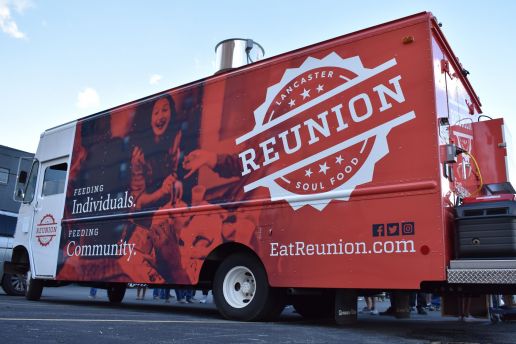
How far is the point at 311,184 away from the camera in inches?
228

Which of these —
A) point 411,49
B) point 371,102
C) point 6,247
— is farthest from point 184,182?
point 6,247

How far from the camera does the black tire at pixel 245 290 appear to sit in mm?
5977

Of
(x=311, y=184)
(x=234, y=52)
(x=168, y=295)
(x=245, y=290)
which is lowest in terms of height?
(x=168, y=295)

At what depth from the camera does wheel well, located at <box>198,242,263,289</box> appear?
20.9 ft

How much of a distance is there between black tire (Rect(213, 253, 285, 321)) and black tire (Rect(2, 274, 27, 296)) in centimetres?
662

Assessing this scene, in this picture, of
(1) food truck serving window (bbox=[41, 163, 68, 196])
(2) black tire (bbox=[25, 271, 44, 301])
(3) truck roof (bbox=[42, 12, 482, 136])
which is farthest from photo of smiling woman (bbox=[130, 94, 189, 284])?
(2) black tire (bbox=[25, 271, 44, 301])

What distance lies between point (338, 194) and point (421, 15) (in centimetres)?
205

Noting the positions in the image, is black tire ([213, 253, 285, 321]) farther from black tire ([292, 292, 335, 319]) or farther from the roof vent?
the roof vent

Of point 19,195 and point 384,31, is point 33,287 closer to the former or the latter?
point 19,195

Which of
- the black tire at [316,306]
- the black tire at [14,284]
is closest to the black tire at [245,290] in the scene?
the black tire at [316,306]

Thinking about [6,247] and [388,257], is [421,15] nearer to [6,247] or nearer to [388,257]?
[388,257]

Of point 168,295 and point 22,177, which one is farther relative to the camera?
point 168,295

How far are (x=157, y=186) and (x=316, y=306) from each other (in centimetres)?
286

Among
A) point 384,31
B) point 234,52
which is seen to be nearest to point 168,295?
point 234,52
